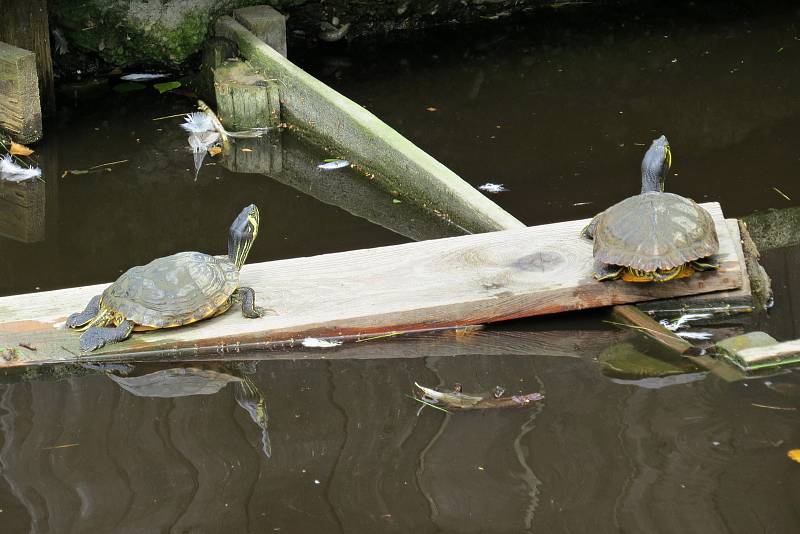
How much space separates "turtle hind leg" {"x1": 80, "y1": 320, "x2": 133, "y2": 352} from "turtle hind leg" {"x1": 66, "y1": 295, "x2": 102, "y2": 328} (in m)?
0.05

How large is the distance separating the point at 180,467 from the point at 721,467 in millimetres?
1536

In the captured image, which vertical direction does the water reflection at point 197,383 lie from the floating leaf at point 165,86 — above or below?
below

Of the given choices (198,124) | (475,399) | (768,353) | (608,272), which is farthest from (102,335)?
(198,124)

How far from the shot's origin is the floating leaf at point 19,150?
5578 mm

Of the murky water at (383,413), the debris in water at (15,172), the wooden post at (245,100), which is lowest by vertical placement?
the murky water at (383,413)

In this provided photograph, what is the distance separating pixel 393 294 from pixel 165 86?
3597 mm

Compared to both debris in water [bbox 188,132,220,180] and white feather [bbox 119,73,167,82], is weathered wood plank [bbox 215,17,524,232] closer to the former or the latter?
debris in water [bbox 188,132,220,180]

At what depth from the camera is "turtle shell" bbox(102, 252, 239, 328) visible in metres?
3.43

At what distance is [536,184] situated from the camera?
5219 mm

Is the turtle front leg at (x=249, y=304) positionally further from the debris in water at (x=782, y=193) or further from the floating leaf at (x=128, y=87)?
the floating leaf at (x=128, y=87)

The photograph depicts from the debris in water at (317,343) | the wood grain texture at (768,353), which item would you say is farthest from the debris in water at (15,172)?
the wood grain texture at (768,353)

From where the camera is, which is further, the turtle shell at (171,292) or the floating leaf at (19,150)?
the floating leaf at (19,150)

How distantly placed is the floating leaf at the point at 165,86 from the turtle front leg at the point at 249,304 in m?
3.40

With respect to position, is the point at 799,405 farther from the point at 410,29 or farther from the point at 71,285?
the point at 410,29
